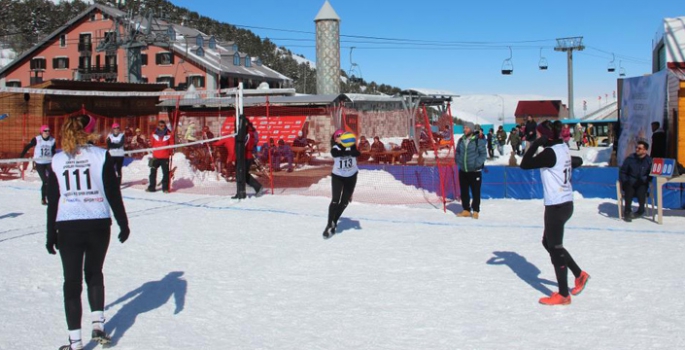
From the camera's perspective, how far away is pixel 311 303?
616cm

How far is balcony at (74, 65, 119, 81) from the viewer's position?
190ft

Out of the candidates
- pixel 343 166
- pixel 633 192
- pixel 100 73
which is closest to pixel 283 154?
pixel 343 166

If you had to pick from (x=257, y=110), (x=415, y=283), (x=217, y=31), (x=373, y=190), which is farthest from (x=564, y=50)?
(x=217, y=31)

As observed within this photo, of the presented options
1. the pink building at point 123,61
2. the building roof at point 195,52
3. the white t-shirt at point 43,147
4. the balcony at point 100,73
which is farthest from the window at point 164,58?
the white t-shirt at point 43,147

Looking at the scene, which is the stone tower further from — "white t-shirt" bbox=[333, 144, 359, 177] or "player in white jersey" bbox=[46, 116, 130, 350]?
"player in white jersey" bbox=[46, 116, 130, 350]

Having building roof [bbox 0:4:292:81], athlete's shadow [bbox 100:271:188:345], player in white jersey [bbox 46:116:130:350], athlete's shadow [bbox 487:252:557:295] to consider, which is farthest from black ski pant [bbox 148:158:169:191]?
building roof [bbox 0:4:292:81]

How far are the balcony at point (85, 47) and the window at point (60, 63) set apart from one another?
2.44 metres

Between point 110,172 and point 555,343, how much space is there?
3.44 meters

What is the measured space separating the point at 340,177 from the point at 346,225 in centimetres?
143

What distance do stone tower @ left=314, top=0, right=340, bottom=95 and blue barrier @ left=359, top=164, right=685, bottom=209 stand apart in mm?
31738

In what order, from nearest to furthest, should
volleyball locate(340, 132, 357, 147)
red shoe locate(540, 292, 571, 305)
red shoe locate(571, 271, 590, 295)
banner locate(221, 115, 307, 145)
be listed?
1. red shoe locate(540, 292, 571, 305)
2. red shoe locate(571, 271, 590, 295)
3. volleyball locate(340, 132, 357, 147)
4. banner locate(221, 115, 307, 145)

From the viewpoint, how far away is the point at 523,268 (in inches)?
299

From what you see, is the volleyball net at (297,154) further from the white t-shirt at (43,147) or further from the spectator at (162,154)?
the white t-shirt at (43,147)

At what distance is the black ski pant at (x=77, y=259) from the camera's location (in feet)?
15.2
